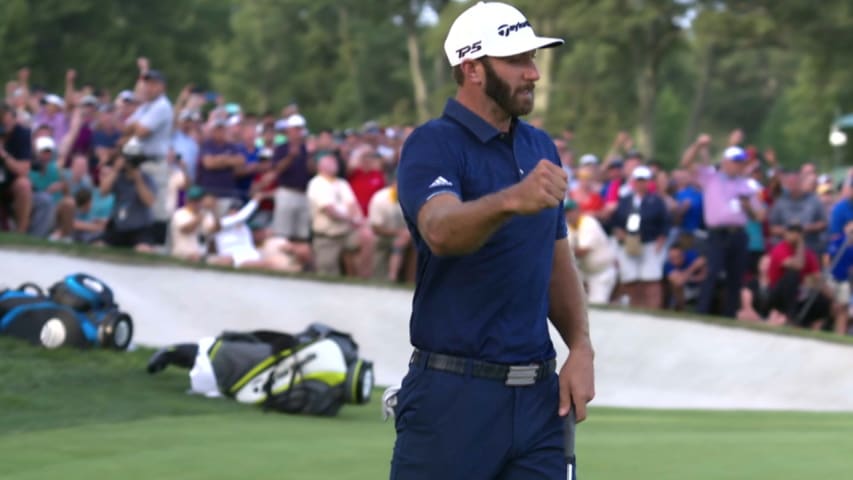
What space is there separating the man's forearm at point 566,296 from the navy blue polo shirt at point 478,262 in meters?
0.22

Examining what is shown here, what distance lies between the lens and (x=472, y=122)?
3.92 metres

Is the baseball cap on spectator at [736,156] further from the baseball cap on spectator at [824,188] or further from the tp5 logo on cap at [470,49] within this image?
the tp5 logo on cap at [470,49]

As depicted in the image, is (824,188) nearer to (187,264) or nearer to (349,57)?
(187,264)

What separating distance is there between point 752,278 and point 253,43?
59770 millimetres

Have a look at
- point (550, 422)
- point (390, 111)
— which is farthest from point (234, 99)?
point (550, 422)

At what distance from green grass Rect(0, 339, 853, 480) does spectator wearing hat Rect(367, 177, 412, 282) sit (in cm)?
570

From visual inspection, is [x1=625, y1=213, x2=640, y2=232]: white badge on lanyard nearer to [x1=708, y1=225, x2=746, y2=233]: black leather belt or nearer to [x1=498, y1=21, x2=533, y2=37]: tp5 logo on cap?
[x1=708, y1=225, x2=746, y2=233]: black leather belt

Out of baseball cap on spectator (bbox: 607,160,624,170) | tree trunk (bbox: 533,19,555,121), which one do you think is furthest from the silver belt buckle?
tree trunk (bbox: 533,19,555,121)

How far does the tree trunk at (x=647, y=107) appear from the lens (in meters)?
43.8

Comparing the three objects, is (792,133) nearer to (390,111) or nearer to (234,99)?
(390,111)

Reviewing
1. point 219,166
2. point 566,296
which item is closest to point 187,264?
point 219,166

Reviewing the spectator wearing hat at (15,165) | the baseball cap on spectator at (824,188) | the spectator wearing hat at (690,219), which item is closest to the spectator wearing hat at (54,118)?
the spectator wearing hat at (15,165)

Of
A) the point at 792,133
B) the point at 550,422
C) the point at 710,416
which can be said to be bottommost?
the point at 710,416

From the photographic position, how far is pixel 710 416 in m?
11.0
